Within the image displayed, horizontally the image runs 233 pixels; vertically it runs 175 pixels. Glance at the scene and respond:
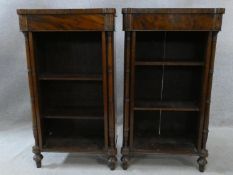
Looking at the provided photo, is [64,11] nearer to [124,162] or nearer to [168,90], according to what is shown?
[168,90]

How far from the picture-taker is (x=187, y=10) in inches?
56.1

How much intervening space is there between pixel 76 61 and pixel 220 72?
4.03 feet

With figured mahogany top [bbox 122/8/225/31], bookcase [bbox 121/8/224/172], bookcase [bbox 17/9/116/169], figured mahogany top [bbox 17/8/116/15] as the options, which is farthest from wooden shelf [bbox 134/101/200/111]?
figured mahogany top [bbox 17/8/116/15]

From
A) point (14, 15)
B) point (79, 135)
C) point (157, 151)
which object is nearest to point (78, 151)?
point (79, 135)

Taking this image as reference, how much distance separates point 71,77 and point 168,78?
0.69 meters

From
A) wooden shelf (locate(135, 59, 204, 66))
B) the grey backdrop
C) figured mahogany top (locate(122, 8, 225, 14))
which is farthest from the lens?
the grey backdrop

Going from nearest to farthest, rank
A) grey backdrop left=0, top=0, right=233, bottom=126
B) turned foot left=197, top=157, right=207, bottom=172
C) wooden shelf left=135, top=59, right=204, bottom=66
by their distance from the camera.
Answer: wooden shelf left=135, top=59, right=204, bottom=66
turned foot left=197, top=157, right=207, bottom=172
grey backdrop left=0, top=0, right=233, bottom=126

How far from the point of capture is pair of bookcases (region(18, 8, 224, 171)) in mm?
1463

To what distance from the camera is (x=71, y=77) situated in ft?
5.40

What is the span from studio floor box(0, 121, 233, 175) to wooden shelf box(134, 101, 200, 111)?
16.5 inches

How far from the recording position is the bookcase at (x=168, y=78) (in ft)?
4.77

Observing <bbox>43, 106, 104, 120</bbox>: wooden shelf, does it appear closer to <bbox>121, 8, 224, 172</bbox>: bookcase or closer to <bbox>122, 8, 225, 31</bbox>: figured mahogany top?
<bbox>121, 8, 224, 172</bbox>: bookcase

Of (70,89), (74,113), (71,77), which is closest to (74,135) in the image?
(74,113)

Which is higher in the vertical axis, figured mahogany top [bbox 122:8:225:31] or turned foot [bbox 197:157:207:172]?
figured mahogany top [bbox 122:8:225:31]
